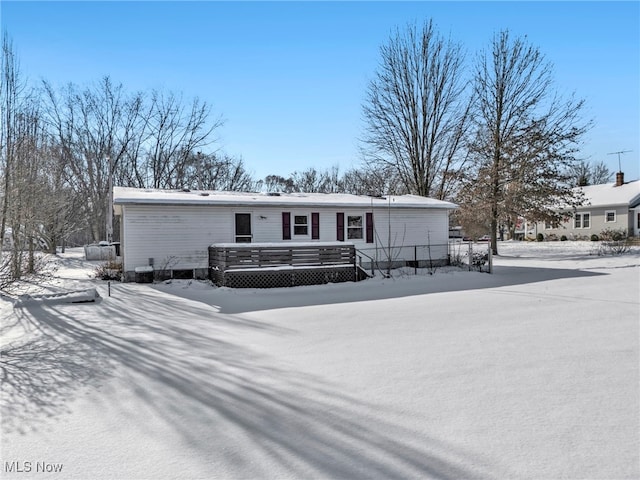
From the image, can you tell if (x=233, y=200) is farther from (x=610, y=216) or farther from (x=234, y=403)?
(x=610, y=216)

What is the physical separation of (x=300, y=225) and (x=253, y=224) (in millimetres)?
1739

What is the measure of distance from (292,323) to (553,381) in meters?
4.07

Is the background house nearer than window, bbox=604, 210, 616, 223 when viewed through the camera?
Yes

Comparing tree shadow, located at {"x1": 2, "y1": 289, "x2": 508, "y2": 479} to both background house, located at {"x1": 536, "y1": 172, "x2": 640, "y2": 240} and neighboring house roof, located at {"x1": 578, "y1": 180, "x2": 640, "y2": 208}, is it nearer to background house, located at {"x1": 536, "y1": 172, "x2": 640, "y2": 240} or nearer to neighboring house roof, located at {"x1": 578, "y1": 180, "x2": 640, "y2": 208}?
background house, located at {"x1": 536, "y1": 172, "x2": 640, "y2": 240}

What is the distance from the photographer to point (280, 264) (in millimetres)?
12539

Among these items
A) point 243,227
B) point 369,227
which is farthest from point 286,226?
point 369,227

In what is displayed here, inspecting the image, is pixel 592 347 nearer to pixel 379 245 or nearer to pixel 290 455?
pixel 290 455

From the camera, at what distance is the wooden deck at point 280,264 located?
39.6ft

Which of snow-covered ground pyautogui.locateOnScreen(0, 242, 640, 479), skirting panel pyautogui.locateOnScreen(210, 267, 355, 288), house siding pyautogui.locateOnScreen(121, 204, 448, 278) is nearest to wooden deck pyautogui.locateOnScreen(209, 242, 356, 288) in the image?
skirting panel pyautogui.locateOnScreen(210, 267, 355, 288)

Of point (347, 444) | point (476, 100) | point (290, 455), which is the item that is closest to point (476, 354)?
point (347, 444)

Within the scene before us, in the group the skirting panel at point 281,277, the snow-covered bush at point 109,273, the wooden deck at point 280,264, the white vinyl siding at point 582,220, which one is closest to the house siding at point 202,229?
the wooden deck at point 280,264

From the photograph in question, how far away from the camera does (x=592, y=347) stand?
529cm

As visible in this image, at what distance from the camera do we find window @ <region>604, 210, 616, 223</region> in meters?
32.7

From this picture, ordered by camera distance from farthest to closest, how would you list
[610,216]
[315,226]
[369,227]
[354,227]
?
[610,216] < [369,227] < [354,227] < [315,226]
